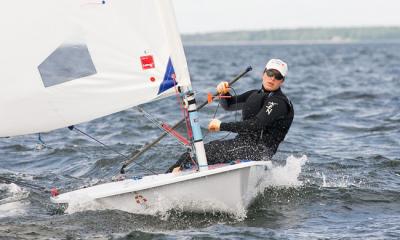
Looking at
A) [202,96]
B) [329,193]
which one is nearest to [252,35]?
[202,96]

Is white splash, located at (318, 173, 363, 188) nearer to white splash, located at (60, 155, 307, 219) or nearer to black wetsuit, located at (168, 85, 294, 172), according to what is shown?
black wetsuit, located at (168, 85, 294, 172)

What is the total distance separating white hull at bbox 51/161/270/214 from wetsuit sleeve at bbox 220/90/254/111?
40.2 inches

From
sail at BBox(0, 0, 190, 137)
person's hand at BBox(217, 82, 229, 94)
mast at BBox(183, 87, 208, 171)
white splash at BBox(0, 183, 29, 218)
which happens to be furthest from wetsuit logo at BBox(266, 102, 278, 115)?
white splash at BBox(0, 183, 29, 218)

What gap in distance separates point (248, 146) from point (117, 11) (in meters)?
1.82

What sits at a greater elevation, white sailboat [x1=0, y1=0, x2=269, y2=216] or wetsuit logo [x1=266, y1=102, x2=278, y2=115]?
white sailboat [x1=0, y1=0, x2=269, y2=216]

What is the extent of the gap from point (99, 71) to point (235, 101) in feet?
5.60

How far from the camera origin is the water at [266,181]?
612 cm

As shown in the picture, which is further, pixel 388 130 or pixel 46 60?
pixel 388 130

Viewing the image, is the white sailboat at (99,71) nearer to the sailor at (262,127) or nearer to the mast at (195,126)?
the mast at (195,126)

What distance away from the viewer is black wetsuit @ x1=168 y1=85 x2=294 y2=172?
6684mm

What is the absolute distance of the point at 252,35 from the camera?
7598 inches

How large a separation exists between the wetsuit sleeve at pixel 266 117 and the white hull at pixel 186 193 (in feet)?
1.41

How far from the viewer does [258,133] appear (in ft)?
22.4

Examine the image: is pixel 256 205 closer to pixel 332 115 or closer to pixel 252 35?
pixel 332 115
